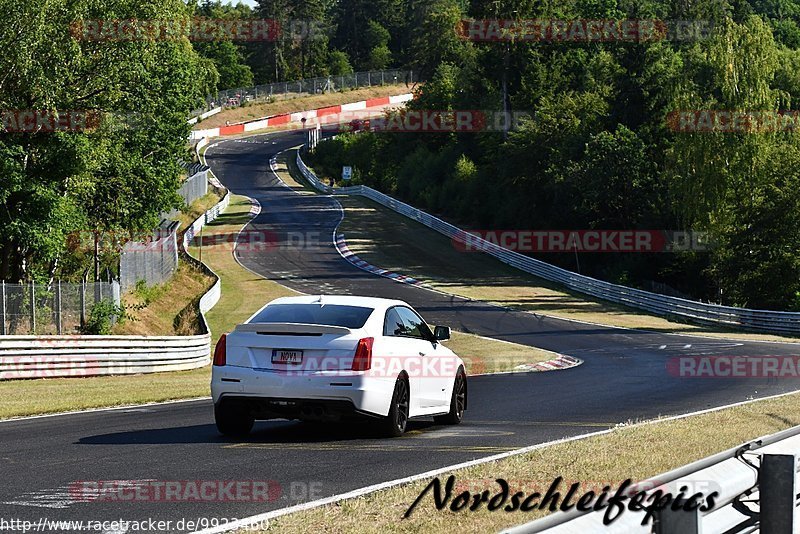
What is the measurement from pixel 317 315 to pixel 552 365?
18256 millimetres

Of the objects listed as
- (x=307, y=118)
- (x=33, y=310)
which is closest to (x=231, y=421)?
(x=33, y=310)

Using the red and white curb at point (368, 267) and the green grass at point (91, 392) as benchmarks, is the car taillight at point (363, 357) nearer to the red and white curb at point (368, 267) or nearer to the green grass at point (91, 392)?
the green grass at point (91, 392)

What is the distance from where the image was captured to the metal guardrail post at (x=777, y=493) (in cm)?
536

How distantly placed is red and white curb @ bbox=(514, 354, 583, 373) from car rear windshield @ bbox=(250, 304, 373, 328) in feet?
51.2

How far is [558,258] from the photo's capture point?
71.9 metres

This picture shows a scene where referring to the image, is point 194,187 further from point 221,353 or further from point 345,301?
point 221,353

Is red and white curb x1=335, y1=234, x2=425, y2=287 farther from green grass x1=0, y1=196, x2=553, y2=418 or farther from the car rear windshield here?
the car rear windshield

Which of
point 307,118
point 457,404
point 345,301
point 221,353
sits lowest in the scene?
point 457,404

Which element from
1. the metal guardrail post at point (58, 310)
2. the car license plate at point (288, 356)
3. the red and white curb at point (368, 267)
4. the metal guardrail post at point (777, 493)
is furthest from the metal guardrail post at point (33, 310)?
the red and white curb at point (368, 267)

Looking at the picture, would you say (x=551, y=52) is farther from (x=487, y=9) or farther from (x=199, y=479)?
(x=199, y=479)

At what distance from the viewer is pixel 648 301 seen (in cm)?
5188

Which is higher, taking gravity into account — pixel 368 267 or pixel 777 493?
pixel 777 493

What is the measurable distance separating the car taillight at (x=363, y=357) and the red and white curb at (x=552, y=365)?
16.2 metres

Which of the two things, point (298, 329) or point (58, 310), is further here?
point (58, 310)
